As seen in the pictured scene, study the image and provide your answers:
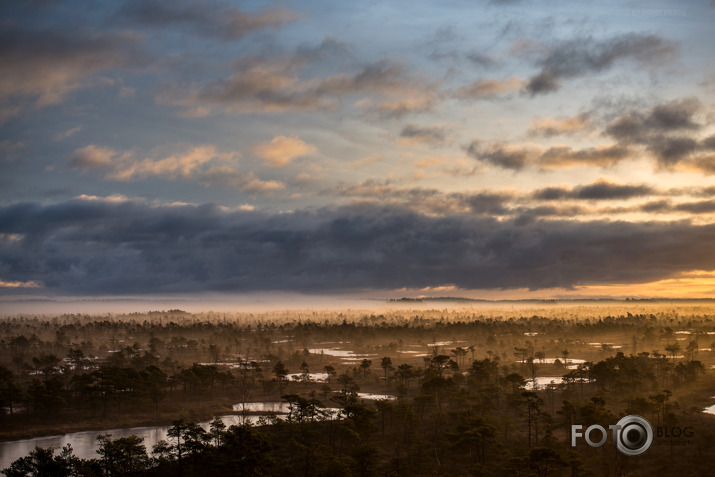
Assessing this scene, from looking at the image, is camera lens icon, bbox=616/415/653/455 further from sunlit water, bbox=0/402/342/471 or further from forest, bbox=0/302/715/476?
sunlit water, bbox=0/402/342/471

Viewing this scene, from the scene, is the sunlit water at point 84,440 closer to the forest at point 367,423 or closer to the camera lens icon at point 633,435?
the forest at point 367,423

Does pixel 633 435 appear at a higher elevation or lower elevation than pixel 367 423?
lower

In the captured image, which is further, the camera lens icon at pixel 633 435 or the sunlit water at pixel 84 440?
the sunlit water at pixel 84 440

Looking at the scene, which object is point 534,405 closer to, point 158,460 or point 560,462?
point 560,462

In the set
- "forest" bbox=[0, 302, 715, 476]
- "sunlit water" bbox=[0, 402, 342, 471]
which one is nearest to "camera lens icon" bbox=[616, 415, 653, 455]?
"forest" bbox=[0, 302, 715, 476]

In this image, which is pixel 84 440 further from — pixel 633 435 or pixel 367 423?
pixel 633 435

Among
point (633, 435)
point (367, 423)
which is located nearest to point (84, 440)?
point (367, 423)

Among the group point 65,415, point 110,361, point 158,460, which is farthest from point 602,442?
point 110,361

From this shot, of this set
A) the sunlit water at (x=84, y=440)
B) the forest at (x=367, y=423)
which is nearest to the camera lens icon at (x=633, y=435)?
the forest at (x=367, y=423)
